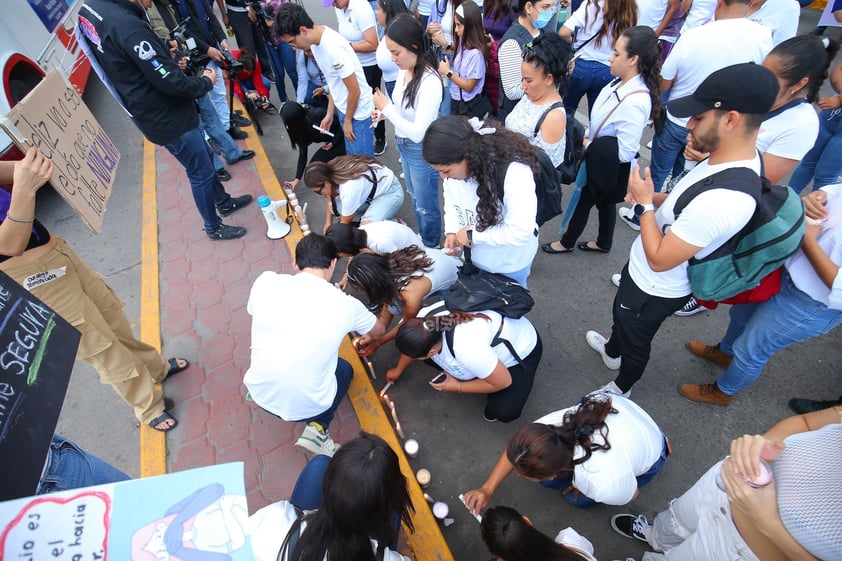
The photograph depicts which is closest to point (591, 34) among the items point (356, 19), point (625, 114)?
point (625, 114)

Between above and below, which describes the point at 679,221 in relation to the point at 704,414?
above

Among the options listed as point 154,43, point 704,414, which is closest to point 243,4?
point 154,43

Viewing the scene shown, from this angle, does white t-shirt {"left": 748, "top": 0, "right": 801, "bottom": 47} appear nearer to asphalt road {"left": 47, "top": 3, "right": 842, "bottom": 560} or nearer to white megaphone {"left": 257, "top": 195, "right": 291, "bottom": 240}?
asphalt road {"left": 47, "top": 3, "right": 842, "bottom": 560}

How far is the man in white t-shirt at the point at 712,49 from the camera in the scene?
3131mm

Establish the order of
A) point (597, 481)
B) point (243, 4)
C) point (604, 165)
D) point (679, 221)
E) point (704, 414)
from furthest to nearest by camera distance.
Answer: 1. point (243, 4)
2. point (604, 165)
3. point (704, 414)
4. point (597, 481)
5. point (679, 221)

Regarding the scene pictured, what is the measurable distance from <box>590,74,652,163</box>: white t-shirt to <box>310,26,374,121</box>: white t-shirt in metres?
2.05

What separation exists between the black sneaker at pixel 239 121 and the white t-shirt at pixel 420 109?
3744 mm

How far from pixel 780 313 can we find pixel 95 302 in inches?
157

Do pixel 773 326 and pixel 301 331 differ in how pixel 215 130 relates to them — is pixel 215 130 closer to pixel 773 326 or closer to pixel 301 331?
pixel 301 331

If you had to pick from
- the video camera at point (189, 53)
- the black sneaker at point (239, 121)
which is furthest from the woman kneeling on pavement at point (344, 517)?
the black sneaker at point (239, 121)

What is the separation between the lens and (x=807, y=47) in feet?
7.82

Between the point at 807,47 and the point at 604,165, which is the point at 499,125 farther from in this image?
the point at 807,47

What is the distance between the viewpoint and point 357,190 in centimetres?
346

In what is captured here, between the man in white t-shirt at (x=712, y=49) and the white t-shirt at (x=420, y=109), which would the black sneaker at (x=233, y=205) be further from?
the man in white t-shirt at (x=712, y=49)
